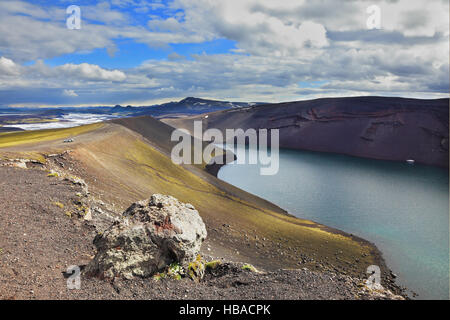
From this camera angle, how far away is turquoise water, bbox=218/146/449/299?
19.7 meters

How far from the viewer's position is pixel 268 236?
20.5m

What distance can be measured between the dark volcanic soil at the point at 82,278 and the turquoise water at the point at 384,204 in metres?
13.0

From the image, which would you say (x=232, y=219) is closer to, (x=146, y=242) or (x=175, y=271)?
(x=175, y=271)

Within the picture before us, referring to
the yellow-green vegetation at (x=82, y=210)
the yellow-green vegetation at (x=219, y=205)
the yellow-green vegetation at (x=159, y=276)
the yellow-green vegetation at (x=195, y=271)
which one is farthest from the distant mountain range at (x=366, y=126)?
the yellow-green vegetation at (x=82, y=210)

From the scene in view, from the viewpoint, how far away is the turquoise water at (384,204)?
19.7 m

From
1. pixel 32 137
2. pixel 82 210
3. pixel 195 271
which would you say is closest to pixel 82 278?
pixel 195 271

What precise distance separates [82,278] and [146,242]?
1.93 m

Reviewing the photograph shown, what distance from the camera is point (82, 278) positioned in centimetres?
763

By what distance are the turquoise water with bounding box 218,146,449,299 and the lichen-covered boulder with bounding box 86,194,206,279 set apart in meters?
16.0

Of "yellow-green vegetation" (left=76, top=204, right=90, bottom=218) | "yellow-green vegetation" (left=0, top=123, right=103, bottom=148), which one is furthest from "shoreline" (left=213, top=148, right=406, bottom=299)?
"yellow-green vegetation" (left=0, top=123, right=103, bottom=148)

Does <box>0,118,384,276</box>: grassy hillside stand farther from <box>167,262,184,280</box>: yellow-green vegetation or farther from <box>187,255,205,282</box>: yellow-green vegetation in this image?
<box>167,262,184,280</box>: yellow-green vegetation

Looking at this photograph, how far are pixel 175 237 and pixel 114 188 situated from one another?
14.6m

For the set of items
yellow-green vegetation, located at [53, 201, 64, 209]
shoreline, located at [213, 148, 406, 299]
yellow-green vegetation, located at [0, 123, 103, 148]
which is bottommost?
shoreline, located at [213, 148, 406, 299]

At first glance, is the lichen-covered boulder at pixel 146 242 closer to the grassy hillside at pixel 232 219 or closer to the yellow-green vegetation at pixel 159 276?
the yellow-green vegetation at pixel 159 276
